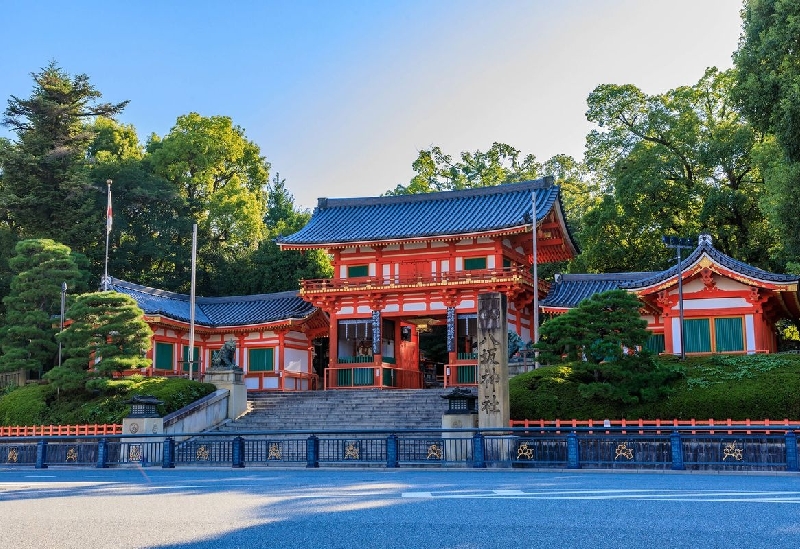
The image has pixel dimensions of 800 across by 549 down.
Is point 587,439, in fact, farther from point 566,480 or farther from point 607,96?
point 607,96

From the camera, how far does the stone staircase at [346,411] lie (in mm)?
28984

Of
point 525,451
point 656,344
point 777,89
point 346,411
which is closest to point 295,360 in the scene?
point 346,411

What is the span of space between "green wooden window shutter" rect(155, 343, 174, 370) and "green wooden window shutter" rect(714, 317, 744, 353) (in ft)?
77.9

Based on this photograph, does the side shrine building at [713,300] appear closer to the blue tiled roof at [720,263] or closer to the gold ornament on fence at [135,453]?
the blue tiled roof at [720,263]

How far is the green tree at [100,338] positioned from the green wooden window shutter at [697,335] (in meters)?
20.3

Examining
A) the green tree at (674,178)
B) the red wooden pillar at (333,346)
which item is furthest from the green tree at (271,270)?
the green tree at (674,178)

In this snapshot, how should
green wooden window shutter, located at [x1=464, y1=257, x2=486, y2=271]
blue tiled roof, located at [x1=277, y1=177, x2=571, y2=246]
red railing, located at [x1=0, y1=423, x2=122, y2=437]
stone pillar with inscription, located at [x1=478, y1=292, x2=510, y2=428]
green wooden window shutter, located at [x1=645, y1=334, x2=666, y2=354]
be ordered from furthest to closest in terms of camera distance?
1. green wooden window shutter, located at [x1=464, y1=257, x2=486, y2=271]
2. blue tiled roof, located at [x1=277, y1=177, x2=571, y2=246]
3. green wooden window shutter, located at [x1=645, y1=334, x2=666, y2=354]
4. red railing, located at [x1=0, y1=423, x2=122, y2=437]
5. stone pillar with inscription, located at [x1=478, y1=292, x2=510, y2=428]

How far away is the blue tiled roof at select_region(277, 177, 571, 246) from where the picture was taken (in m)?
37.3

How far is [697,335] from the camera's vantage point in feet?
105

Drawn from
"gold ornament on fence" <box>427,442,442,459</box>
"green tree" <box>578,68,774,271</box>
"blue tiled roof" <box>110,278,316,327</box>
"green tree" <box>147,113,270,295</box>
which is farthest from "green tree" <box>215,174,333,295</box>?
"gold ornament on fence" <box>427,442,442,459</box>

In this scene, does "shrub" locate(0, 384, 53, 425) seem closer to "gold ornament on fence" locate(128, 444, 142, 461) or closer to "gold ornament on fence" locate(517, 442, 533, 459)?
"gold ornament on fence" locate(128, 444, 142, 461)

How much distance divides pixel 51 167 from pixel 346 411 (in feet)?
86.2

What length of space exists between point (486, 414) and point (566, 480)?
6.23 metres

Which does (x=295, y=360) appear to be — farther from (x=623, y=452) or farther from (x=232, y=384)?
(x=623, y=452)
